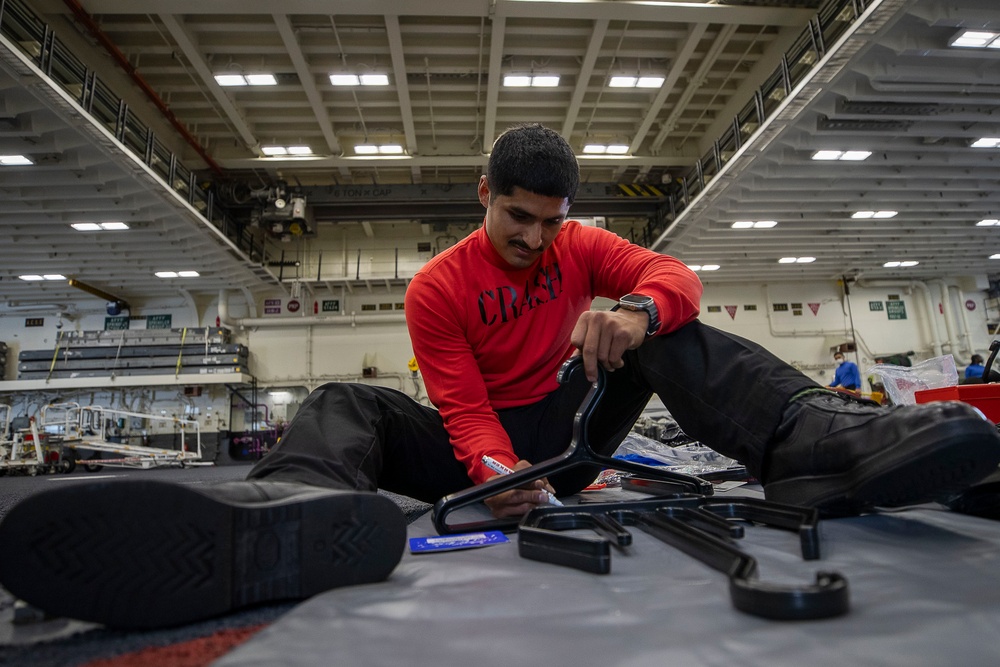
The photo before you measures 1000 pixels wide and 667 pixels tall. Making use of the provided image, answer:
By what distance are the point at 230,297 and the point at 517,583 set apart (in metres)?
11.2

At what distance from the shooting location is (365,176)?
29.5ft

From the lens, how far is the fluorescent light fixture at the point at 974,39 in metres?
4.43

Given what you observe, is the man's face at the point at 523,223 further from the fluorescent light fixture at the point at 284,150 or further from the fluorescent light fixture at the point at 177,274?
the fluorescent light fixture at the point at 177,274

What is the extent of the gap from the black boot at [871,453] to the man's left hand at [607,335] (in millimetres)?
268

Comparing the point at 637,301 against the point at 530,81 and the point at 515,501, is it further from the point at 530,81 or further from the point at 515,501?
the point at 530,81

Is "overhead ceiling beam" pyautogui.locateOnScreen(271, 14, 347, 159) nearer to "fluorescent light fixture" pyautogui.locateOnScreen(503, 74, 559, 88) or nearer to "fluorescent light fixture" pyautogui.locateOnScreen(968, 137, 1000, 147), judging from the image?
"fluorescent light fixture" pyautogui.locateOnScreen(503, 74, 559, 88)

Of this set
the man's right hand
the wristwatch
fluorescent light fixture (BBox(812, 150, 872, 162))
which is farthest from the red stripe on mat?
fluorescent light fixture (BBox(812, 150, 872, 162))

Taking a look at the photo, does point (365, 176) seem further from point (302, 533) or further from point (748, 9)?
point (302, 533)

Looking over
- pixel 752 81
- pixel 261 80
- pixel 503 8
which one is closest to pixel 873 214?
pixel 752 81

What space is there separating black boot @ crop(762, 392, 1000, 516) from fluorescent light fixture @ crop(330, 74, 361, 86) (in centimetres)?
665

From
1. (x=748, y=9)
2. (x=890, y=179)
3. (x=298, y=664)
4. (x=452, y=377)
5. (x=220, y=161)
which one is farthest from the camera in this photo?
(x=220, y=161)

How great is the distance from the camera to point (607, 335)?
94 centimetres

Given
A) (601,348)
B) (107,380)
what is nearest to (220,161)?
(107,380)

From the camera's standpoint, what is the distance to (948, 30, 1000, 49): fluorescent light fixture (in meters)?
4.43
